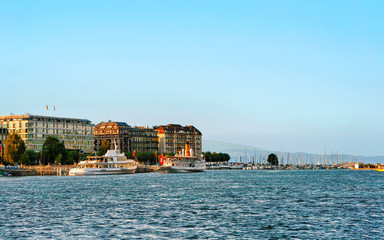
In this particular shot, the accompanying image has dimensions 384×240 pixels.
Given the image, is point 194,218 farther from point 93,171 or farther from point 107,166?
point 107,166

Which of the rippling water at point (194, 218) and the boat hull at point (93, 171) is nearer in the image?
the rippling water at point (194, 218)

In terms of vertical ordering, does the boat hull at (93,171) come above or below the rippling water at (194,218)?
above

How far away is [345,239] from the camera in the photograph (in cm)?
3844

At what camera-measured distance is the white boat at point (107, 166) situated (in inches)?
7318

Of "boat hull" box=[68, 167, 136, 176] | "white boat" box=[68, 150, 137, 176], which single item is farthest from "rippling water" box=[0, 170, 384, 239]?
"white boat" box=[68, 150, 137, 176]

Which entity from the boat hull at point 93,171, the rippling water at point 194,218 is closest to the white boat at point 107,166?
the boat hull at point 93,171

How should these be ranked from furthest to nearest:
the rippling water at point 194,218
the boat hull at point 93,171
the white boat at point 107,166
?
the white boat at point 107,166 < the boat hull at point 93,171 < the rippling water at point 194,218

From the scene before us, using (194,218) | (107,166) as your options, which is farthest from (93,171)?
(194,218)

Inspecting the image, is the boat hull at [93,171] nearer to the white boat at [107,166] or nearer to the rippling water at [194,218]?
the white boat at [107,166]

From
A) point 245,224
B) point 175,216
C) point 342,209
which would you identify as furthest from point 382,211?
point 175,216

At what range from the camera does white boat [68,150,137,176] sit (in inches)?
7318

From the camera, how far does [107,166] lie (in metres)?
192

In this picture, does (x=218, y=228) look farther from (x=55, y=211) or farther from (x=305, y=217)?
(x=55, y=211)

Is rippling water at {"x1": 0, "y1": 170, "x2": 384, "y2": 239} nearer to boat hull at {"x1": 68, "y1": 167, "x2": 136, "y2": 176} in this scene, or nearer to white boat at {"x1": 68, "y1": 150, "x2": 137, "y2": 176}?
boat hull at {"x1": 68, "y1": 167, "x2": 136, "y2": 176}
